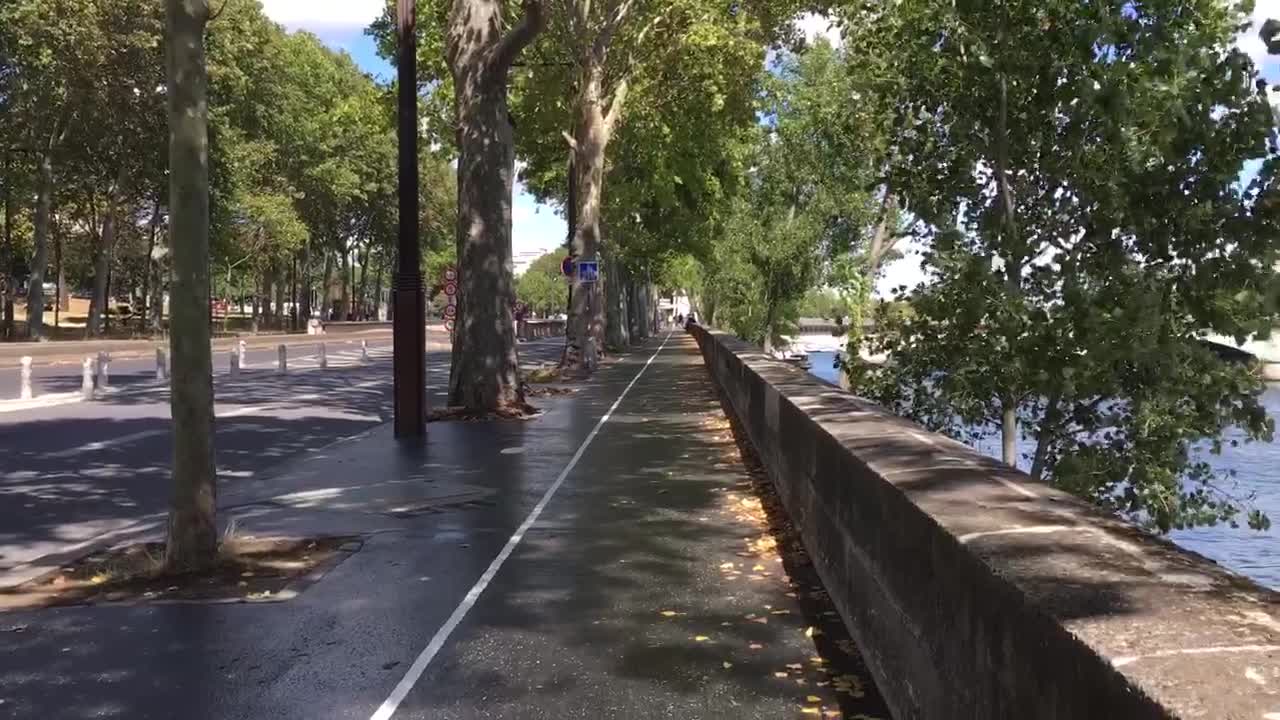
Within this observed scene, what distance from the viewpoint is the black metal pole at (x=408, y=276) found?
14680 millimetres

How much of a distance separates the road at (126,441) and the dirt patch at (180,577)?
1.39 ft

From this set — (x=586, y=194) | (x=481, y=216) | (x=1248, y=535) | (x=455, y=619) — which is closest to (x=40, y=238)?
(x=586, y=194)

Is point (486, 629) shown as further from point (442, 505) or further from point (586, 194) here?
point (586, 194)

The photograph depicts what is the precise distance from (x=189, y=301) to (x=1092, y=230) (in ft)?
23.5

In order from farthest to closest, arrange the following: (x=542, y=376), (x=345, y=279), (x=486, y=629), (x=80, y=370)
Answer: (x=345, y=279) < (x=80, y=370) < (x=542, y=376) < (x=486, y=629)

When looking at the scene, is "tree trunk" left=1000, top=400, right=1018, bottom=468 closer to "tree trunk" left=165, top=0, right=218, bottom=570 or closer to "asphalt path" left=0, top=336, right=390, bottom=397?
"tree trunk" left=165, top=0, right=218, bottom=570

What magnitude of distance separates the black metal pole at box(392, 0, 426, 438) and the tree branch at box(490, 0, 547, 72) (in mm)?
1791

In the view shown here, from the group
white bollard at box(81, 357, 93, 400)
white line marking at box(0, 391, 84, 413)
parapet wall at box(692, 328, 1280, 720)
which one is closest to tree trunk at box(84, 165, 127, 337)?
white bollard at box(81, 357, 93, 400)

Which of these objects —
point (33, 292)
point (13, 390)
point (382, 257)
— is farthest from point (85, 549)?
point (382, 257)

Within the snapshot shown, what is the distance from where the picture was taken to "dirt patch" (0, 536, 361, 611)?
6.52 metres

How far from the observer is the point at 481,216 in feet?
57.8

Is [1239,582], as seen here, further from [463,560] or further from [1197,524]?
[1197,524]

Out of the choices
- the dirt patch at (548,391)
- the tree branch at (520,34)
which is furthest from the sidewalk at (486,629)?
the dirt patch at (548,391)

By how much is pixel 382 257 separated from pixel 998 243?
279 ft
